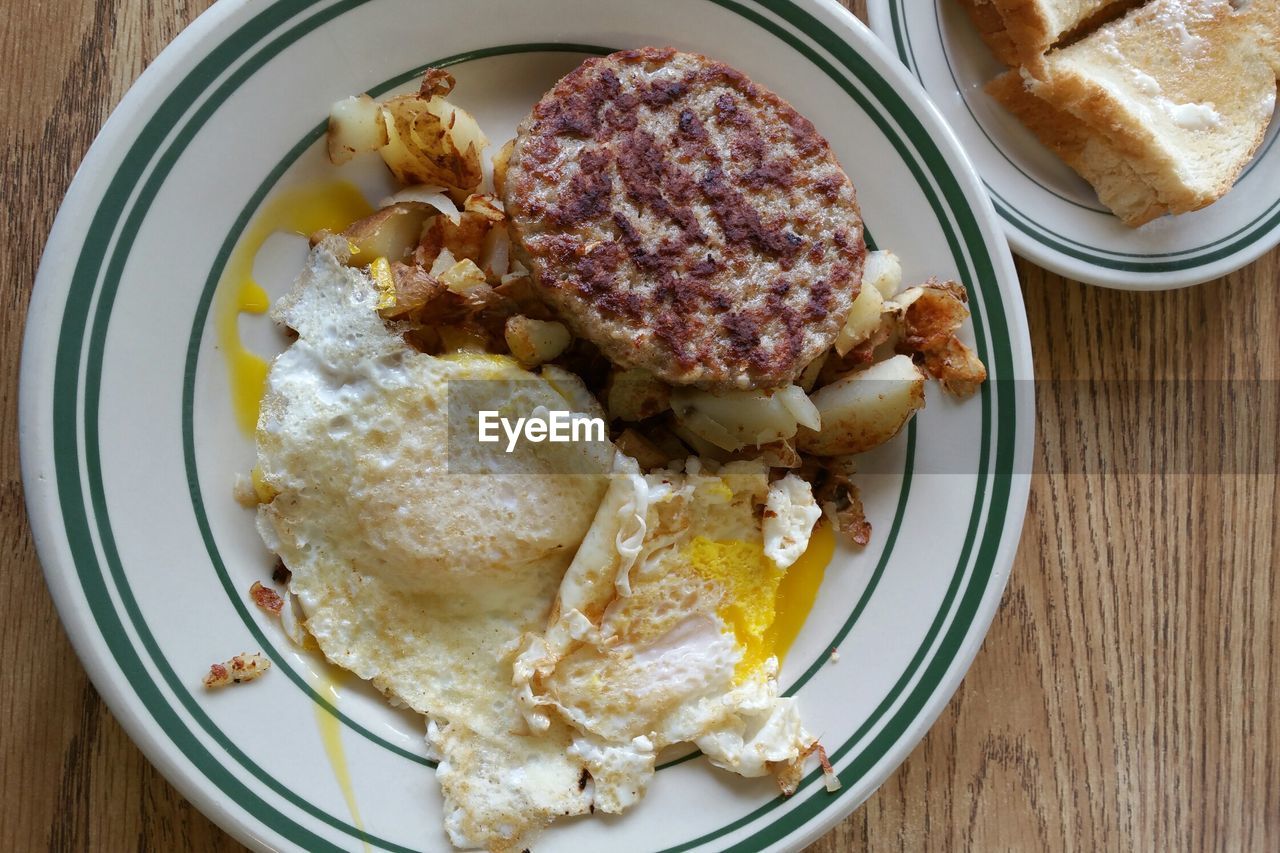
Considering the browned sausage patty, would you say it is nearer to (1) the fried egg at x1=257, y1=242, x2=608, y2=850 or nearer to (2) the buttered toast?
(1) the fried egg at x1=257, y1=242, x2=608, y2=850

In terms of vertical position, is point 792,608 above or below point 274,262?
below

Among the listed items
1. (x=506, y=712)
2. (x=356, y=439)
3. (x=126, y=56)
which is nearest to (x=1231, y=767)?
(x=506, y=712)

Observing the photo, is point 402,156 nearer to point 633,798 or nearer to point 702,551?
point 702,551

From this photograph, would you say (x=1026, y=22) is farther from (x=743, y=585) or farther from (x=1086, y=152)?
(x=743, y=585)

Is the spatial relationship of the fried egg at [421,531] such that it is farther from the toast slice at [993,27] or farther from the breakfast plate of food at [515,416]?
the toast slice at [993,27]

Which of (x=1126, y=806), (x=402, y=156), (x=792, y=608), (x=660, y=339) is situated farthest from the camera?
(x=1126, y=806)
